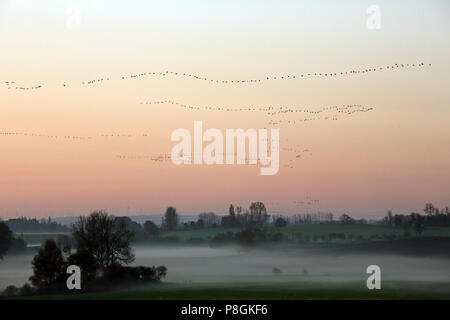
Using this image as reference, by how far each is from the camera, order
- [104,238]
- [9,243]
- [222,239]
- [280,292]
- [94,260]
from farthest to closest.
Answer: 1. [222,239]
2. [9,243]
3. [104,238]
4. [94,260]
5. [280,292]

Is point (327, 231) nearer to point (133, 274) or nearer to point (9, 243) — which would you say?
point (133, 274)

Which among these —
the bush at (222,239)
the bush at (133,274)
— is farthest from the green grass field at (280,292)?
the bush at (222,239)

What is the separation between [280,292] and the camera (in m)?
23.6

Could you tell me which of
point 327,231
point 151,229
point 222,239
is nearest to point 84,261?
point 151,229

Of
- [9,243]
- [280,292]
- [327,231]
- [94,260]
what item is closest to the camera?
[280,292]

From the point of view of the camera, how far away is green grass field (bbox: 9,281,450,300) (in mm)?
22156

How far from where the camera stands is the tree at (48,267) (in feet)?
86.4

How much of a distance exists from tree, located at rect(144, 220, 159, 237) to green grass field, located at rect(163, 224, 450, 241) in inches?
25.6

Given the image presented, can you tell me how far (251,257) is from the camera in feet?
102

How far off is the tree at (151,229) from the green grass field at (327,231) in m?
0.65

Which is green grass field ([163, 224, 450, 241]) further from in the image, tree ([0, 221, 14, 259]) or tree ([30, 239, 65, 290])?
tree ([30, 239, 65, 290])

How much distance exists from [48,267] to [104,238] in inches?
117

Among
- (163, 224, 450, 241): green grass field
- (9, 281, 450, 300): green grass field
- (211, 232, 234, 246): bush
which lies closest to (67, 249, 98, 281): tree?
(9, 281, 450, 300): green grass field
